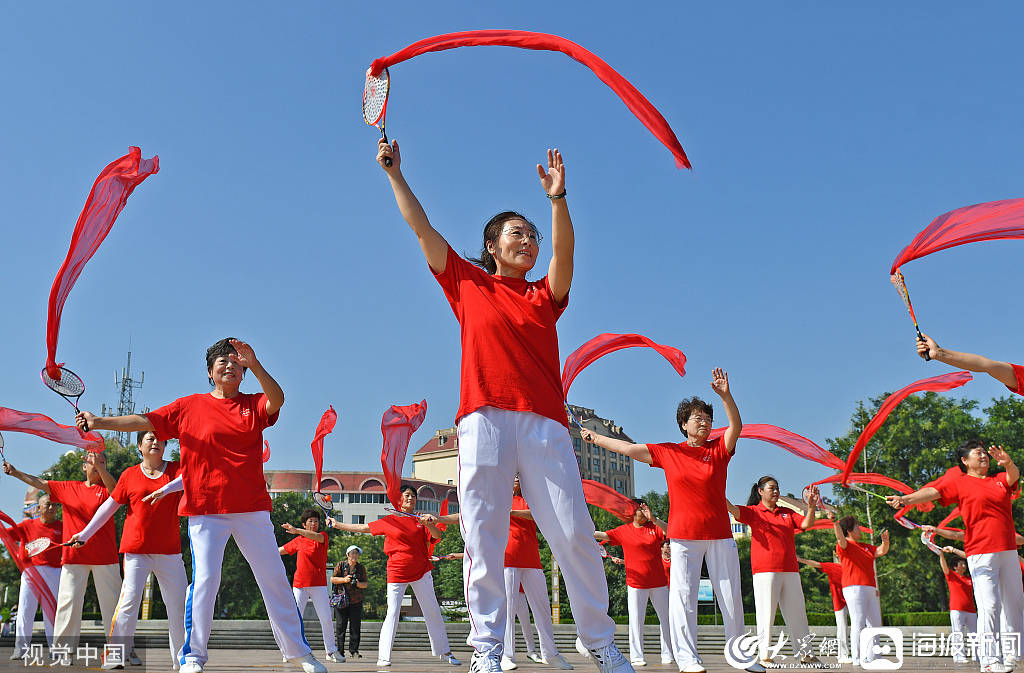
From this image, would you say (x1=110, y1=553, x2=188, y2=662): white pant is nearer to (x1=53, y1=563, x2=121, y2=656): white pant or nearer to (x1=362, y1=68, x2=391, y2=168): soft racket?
(x1=53, y1=563, x2=121, y2=656): white pant

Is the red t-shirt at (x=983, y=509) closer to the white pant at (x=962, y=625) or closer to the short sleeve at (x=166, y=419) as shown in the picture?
the white pant at (x=962, y=625)

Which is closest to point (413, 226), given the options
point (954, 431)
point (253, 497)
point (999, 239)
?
point (253, 497)

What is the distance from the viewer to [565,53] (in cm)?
581

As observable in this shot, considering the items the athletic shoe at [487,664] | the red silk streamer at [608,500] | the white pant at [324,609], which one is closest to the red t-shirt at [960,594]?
the red silk streamer at [608,500]

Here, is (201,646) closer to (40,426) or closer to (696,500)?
(696,500)

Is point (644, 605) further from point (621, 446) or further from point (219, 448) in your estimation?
point (219, 448)

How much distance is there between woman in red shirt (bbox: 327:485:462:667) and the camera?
11602mm

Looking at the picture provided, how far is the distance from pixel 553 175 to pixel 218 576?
4008 millimetres

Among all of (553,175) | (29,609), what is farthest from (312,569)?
(553,175)

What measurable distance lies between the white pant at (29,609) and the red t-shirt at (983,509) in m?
10.2

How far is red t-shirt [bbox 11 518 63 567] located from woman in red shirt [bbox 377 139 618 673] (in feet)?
30.2

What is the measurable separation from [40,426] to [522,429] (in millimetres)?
7781

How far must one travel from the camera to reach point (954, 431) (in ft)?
148

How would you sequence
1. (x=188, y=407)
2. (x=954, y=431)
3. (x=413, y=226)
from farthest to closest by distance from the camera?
1. (x=954, y=431)
2. (x=188, y=407)
3. (x=413, y=226)
